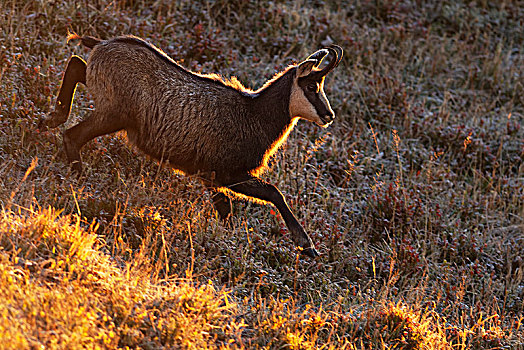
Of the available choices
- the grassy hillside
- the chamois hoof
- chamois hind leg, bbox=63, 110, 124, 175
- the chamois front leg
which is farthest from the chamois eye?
chamois hind leg, bbox=63, 110, 124, 175

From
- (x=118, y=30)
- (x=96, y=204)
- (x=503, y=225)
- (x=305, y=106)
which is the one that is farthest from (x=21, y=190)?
(x=503, y=225)

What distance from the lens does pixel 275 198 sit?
7020mm

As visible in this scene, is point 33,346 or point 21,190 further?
point 21,190

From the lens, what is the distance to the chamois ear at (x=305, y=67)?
7.01m

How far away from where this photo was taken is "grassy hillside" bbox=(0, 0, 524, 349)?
523 cm

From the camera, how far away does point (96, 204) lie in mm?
6688

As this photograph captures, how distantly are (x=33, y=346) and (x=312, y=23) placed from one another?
882 centimetres

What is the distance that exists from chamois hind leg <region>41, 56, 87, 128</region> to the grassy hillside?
0.28m

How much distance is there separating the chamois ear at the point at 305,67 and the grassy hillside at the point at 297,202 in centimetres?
170

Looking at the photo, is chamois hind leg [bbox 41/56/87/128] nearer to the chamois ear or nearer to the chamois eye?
the chamois ear

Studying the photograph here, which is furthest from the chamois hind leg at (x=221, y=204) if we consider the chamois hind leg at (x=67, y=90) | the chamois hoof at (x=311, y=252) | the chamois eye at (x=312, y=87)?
the chamois hind leg at (x=67, y=90)

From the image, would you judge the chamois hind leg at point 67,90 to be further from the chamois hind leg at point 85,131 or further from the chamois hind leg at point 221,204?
the chamois hind leg at point 221,204

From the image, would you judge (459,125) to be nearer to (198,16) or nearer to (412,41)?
(412,41)

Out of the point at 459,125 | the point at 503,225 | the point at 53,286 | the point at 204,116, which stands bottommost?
the point at 503,225
